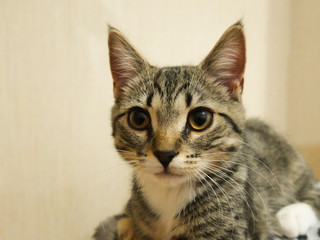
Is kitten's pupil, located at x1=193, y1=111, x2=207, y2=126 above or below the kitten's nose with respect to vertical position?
above

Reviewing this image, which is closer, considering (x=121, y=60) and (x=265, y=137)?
(x=121, y=60)

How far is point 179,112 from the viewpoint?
33.5 inches

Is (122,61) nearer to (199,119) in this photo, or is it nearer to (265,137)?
(199,119)

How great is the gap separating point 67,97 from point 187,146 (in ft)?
2.45

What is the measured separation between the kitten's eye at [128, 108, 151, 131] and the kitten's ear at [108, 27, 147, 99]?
13 cm

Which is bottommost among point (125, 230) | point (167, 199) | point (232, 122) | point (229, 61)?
point (125, 230)

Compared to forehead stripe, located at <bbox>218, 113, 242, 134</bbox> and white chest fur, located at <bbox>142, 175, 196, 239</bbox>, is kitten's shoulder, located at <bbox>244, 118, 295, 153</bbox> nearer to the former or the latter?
forehead stripe, located at <bbox>218, 113, 242, 134</bbox>

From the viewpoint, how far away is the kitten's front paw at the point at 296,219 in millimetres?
1086

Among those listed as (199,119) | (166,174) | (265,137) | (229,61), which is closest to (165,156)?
(166,174)

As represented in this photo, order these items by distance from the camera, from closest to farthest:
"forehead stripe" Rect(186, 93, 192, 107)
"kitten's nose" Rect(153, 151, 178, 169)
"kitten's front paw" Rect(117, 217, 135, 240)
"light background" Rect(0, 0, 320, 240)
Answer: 1. "kitten's nose" Rect(153, 151, 178, 169)
2. "forehead stripe" Rect(186, 93, 192, 107)
3. "kitten's front paw" Rect(117, 217, 135, 240)
4. "light background" Rect(0, 0, 320, 240)

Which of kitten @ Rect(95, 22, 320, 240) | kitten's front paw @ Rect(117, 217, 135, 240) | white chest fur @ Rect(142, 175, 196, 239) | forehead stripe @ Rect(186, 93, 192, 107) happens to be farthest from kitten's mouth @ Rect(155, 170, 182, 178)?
kitten's front paw @ Rect(117, 217, 135, 240)

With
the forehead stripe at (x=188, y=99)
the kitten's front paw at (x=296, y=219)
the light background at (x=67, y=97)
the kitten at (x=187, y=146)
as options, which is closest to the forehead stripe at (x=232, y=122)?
the kitten at (x=187, y=146)

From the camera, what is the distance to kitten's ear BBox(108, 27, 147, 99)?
0.96 m

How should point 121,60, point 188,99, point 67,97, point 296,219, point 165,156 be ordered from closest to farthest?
point 165,156
point 188,99
point 121,60
point 296,219
point 67,97
